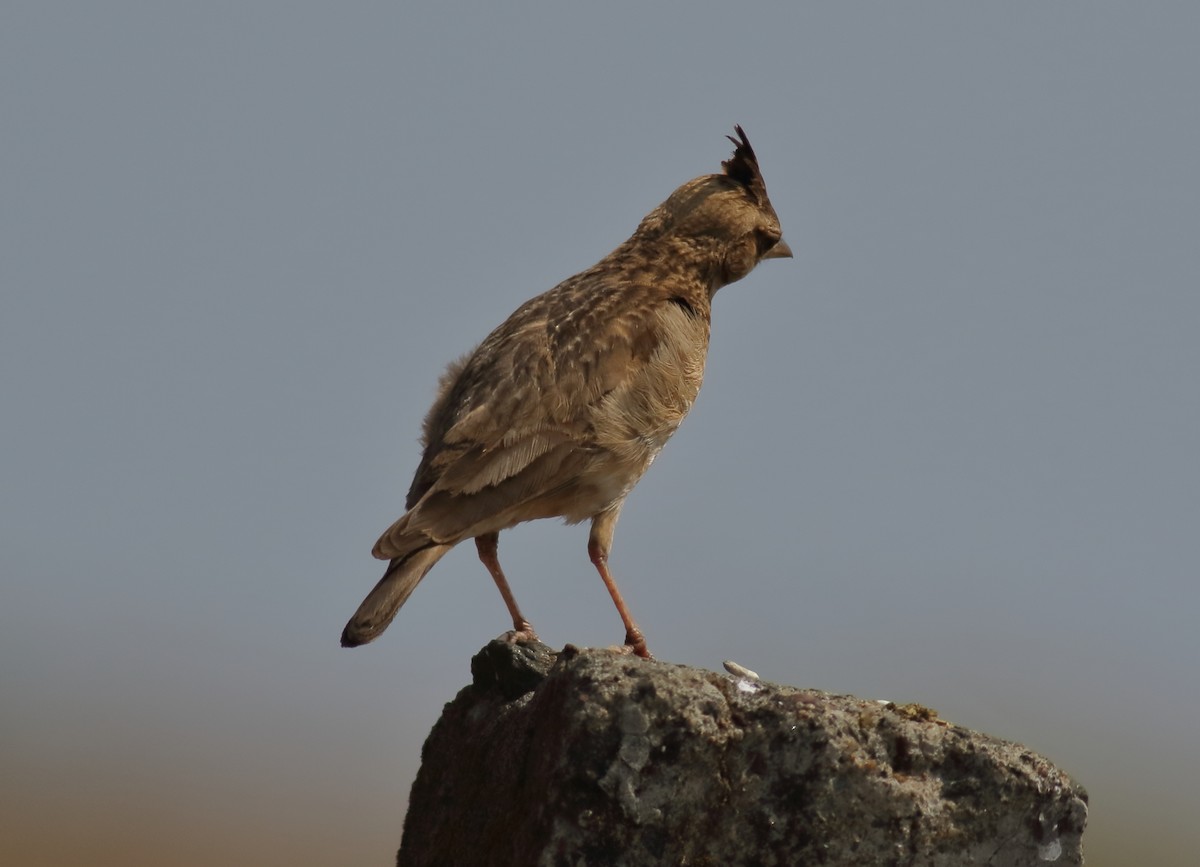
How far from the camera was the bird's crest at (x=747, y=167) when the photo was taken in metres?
11.1

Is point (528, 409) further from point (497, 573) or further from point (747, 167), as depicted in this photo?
point (747, 167)

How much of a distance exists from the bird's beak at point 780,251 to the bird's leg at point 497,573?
334 cm

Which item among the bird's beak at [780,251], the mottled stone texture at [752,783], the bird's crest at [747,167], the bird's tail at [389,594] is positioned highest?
the bird's crest at [747,167]

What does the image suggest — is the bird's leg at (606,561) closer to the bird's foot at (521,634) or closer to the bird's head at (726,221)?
the bird's foot at (521,634)

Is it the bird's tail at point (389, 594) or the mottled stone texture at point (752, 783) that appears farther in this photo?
the bird's tail at point (389, 594)

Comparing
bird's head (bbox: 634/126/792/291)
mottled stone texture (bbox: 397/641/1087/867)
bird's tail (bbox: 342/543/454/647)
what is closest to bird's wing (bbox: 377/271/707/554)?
bird's tail (bbox: 342/543/454/647)

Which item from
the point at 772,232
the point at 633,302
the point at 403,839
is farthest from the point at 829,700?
the point at 772,232

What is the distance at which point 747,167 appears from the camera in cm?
1109

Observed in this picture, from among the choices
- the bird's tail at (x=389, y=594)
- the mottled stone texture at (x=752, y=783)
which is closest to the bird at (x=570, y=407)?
the bird's tail at (x=389, y=594)

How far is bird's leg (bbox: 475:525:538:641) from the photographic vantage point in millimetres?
9117

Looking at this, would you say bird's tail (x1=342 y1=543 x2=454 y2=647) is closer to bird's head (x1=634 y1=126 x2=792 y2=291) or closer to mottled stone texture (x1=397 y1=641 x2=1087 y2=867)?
mottled stone texture (x1=397 y1=641 x2=1087 y2=867)

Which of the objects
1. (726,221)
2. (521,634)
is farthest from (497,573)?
(726,221)

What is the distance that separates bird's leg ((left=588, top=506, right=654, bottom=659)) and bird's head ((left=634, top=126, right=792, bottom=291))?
7.87 feet

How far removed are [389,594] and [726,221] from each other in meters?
4.32
